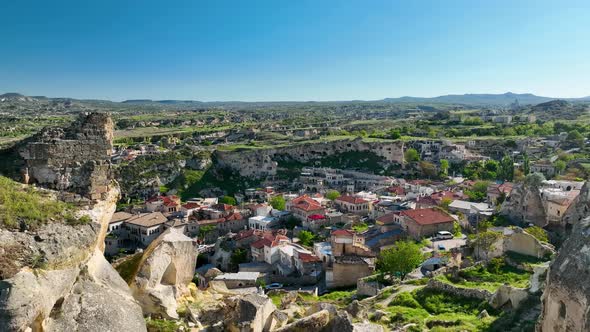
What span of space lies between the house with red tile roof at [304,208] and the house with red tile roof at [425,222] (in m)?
12.1

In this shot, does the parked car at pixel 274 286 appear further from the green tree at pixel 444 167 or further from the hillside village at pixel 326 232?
the green tree at pixel 444 167

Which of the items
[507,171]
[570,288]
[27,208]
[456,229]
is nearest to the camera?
[27,208]

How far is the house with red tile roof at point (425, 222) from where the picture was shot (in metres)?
42.8

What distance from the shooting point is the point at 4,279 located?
865 cm

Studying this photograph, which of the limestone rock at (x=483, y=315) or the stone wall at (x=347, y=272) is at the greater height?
the limestone rock at (x=483, y=315)

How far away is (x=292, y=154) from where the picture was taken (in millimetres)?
97875

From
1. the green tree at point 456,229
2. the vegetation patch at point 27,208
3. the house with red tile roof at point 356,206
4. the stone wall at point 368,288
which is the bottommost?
the house with red tile roof at point 356,206

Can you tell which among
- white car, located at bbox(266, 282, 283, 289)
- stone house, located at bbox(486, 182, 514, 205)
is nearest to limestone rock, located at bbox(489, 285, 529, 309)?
white car, located at bbox(266, 282, 283, 289)

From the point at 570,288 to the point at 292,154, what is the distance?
8786cm

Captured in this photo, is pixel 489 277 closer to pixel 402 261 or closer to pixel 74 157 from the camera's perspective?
pixel 402 261

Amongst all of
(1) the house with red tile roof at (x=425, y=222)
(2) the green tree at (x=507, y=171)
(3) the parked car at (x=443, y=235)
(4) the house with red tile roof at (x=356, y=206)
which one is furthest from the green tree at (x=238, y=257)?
(2) the green tree at (x=507, y=171)

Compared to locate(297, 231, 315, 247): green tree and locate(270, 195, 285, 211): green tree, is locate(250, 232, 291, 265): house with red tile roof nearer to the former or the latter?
locate(297, 231, 315, 247): green tree

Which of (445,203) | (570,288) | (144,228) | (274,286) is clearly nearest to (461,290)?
(570,288)

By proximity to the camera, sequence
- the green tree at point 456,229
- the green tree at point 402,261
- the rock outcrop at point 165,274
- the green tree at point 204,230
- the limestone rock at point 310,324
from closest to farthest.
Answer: the limestone rock at point 310,324, the rock outcrop at point 165,274, the green tree at point 402,261, the green tree at point 456,229, the green tree at point 204,230
